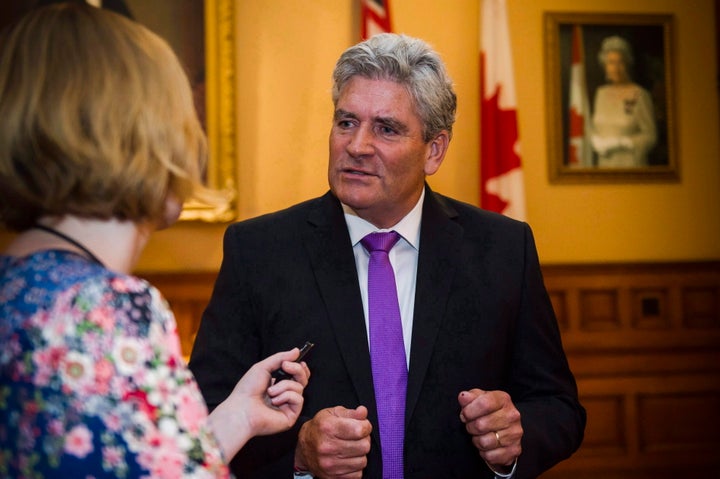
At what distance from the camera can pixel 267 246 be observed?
2.44 meters

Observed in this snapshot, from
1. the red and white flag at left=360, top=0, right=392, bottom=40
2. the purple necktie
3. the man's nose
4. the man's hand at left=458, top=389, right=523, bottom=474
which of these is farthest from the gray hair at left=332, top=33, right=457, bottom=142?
the red and white flag at left=360, top=0, right=392, bottom=40

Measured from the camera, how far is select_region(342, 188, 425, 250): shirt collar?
245 cm

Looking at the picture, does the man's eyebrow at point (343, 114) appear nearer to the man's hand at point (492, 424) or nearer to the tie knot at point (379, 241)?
the tie knot at point (379, 241)

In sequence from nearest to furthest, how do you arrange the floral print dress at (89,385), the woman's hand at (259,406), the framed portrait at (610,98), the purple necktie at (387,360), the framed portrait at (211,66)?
the floral print dress at (89,385), the woman's hand at (259,406), the purple necktie at (387,360), the framed portrait at (211,66), the framed portrait at (610,98)

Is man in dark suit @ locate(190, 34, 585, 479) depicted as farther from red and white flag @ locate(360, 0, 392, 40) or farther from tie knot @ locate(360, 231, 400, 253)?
red and white flag @ locate(360, 0, 392, 40)

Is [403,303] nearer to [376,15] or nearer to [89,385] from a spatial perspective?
[89,385]

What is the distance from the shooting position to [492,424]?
2111 millimetres

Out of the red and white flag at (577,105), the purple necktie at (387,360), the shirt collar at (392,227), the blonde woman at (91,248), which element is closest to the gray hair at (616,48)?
the red and white flag at (577,105)

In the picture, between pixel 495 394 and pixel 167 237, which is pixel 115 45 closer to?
pixel 495 394

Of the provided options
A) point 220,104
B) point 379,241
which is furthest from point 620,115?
→ point 379,241

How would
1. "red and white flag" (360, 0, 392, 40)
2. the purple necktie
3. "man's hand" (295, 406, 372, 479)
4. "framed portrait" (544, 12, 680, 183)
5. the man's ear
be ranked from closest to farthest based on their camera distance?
"man's hand" (295, 406, 372, 479)
the purple necktie
the man's ear
"red and white flag" (360, 0, 392, 40)
"framed portrait" (544, 12, 680, 183)

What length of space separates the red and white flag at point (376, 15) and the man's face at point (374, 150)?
274cm

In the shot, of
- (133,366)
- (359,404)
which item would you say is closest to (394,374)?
(359,404)

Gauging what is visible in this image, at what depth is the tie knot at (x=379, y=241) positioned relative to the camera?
7.91 ft
